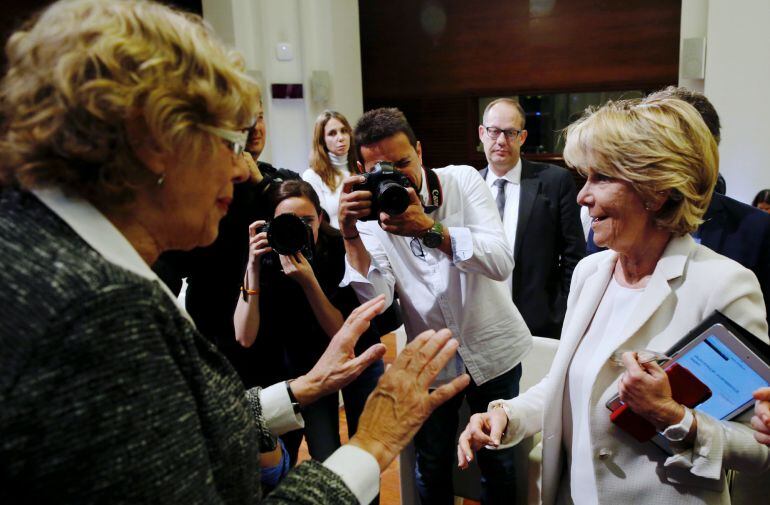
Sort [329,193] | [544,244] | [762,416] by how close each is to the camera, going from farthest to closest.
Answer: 1. [329,193]
2. [544,244]
3. [762,416]

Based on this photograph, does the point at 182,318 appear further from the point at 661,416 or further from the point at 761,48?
the point at 761,48

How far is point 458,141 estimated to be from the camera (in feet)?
20.3

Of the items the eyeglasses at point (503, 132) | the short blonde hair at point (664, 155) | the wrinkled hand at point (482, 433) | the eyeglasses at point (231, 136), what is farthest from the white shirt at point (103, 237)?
the eyeglasses at point (503, 132)

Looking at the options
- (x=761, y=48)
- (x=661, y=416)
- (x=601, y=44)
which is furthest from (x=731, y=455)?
(x=601, y=44)

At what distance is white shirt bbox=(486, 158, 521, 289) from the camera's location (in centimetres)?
289

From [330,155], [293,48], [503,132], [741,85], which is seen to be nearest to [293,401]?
[503,132]

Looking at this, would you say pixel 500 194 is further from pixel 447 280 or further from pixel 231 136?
pixel 231 136

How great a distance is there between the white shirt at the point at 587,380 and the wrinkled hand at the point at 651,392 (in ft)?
0.39

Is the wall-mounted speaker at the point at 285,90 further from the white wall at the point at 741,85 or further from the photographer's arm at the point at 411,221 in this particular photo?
the photographer's arm at the point at 411,221

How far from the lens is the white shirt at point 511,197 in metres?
2.89

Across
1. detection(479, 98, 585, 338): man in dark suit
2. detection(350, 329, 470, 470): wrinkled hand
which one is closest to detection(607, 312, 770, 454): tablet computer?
detection(350, 329, 470, 470): wrinkled hand

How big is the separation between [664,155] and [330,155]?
111 inches

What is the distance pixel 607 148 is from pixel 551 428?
2.09 ft

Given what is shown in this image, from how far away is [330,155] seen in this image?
12.7 feet
